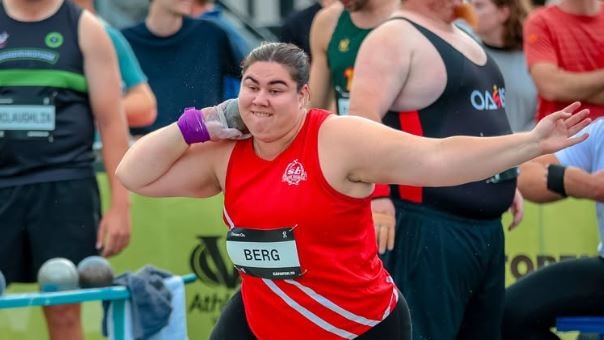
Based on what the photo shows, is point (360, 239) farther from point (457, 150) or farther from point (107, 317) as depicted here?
point (107, 317)

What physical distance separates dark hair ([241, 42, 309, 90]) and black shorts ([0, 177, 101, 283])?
2323 millimetres

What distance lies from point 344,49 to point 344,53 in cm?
2

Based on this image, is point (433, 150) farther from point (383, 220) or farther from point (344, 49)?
point (344, 49)

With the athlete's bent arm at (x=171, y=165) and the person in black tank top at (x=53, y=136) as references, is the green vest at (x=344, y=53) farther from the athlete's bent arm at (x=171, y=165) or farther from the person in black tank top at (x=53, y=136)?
the athlete's bent arm at (x=171, y=165)

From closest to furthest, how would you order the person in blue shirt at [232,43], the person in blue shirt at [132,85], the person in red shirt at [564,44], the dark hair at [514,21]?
1. the person in blue shirt at [132,85]
2. the person in red shirt at [564,44]
3. the person in blue shirt at [232,43]
4. the dark hair at [514,21]

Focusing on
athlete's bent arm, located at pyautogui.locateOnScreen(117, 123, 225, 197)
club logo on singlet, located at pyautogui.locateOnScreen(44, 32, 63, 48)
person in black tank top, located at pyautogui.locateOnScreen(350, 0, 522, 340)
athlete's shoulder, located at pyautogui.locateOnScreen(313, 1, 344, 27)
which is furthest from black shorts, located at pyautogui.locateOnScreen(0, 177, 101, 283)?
athlete's bent arm, located at pyautogui.locateOnScreen(117, 123, 225, 197)

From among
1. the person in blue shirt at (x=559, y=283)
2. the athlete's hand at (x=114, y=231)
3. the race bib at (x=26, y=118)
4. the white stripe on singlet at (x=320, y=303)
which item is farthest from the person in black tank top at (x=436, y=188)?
the race bib at (x=26, y=118)

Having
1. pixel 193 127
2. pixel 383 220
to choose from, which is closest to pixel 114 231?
pixel 383 220

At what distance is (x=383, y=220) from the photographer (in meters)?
5.62

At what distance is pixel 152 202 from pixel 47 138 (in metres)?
1.22

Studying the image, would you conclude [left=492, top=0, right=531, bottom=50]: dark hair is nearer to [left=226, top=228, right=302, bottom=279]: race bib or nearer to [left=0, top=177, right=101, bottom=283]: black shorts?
[left=0, top=177, right=101, bottom=283]: black shorts

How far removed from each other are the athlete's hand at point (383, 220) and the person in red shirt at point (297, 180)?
667 mm

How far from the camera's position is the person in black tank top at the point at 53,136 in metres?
6.79

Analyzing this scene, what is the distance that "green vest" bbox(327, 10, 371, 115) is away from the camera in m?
7.12
